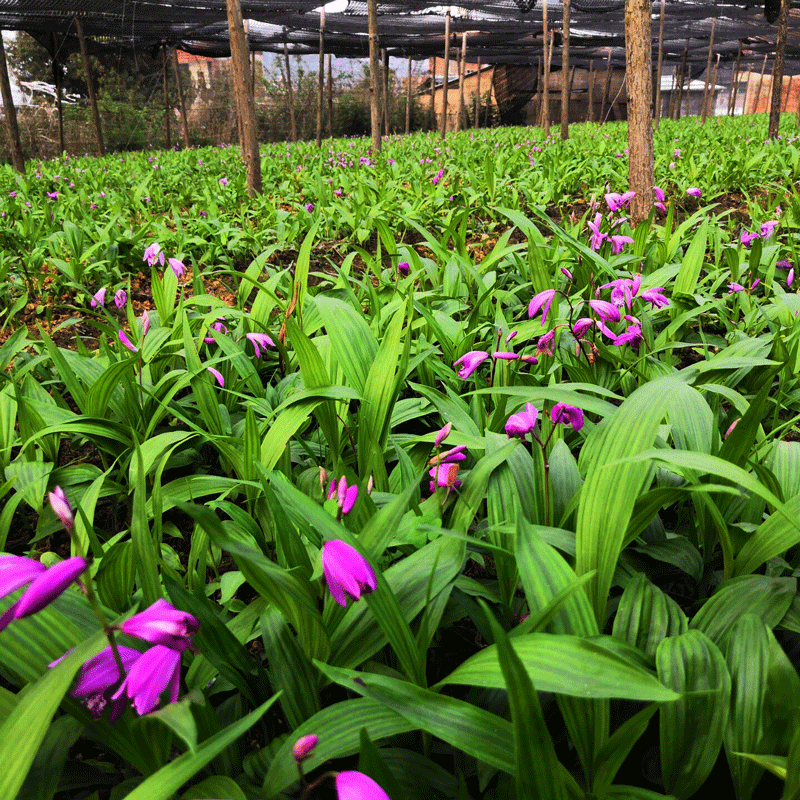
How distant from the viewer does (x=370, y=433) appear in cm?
115

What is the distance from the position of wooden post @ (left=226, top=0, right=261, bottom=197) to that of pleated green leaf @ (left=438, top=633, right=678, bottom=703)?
4.57 m

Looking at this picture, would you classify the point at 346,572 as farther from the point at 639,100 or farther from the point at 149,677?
the point at 639,100

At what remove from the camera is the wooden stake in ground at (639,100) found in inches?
113

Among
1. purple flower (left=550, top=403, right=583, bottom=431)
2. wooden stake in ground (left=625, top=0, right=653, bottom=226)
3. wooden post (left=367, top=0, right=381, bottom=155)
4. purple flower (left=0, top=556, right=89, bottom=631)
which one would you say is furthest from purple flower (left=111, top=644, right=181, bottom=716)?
wooden post (left=367, top=0, right=381, bottom=155)

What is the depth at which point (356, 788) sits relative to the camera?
44 cm

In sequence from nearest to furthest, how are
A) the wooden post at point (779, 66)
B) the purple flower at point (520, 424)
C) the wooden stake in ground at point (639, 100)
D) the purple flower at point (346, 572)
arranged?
the purple flower at point (346, 572), the purple flower at point (520, 424), the wooden stake in ground at point (639, 100), the wooden post at point (779, 66)

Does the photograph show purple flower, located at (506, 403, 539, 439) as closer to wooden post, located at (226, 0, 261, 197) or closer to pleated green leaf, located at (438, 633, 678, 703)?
pleated green leaf, located at (438, 633, 678, 703)

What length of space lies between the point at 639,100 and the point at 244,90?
9.56ft

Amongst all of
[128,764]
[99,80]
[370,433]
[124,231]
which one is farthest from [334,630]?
[99,80]

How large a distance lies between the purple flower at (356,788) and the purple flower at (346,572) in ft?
0.52

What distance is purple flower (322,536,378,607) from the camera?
1.90 feet

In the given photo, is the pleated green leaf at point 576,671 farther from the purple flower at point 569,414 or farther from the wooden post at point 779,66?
the wooden post at point 779,66

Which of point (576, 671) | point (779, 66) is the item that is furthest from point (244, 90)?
point (779, 66)

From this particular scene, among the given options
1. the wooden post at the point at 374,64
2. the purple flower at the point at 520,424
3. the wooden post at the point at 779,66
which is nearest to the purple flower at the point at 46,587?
the purple flower at the point at 520,424
